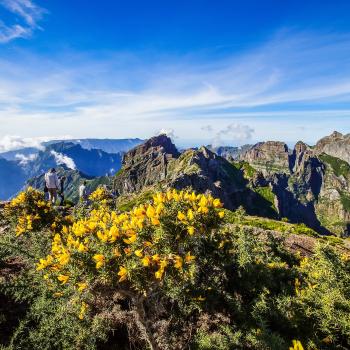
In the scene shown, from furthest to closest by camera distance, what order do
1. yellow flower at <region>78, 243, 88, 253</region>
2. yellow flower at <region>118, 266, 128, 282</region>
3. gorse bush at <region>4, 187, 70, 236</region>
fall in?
1. gorse bush at <region>4, 187, 70, 236</region>
2. yellow flower at <region>78, 243, 88, 253</region>
3. yellow flower at <region>118, 266, 128, 282</region>

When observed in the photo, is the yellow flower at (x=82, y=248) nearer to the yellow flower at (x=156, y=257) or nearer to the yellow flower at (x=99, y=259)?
the yellow flower at (x=99, y=259)

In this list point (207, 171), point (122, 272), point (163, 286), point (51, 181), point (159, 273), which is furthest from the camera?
point (207, 171)

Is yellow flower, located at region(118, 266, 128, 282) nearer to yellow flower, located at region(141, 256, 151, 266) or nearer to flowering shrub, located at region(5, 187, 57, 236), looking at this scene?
yellow flower, located at region(141, 256, 151, 266)

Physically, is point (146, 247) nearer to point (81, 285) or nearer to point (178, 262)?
point (178, 262)

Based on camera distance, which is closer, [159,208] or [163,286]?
[159,208]

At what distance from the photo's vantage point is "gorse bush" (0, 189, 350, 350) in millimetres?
5781

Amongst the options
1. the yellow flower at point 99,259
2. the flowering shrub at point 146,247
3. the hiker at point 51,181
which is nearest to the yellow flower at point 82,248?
the flowering shrub at point 146,247

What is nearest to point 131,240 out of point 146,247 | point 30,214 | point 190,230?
point 146,247

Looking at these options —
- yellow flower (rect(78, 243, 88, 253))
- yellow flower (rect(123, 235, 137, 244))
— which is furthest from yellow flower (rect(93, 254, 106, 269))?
yellow flower (rect(123, 235, 137, 244))

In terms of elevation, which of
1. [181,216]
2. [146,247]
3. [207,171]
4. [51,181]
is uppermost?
[181,216]

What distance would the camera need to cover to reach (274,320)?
28.0ft

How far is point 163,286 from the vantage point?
6797 mm

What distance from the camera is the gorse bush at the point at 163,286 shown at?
5781 mm

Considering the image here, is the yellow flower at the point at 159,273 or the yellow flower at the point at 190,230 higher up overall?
the yellow flower at the point at 190,230
